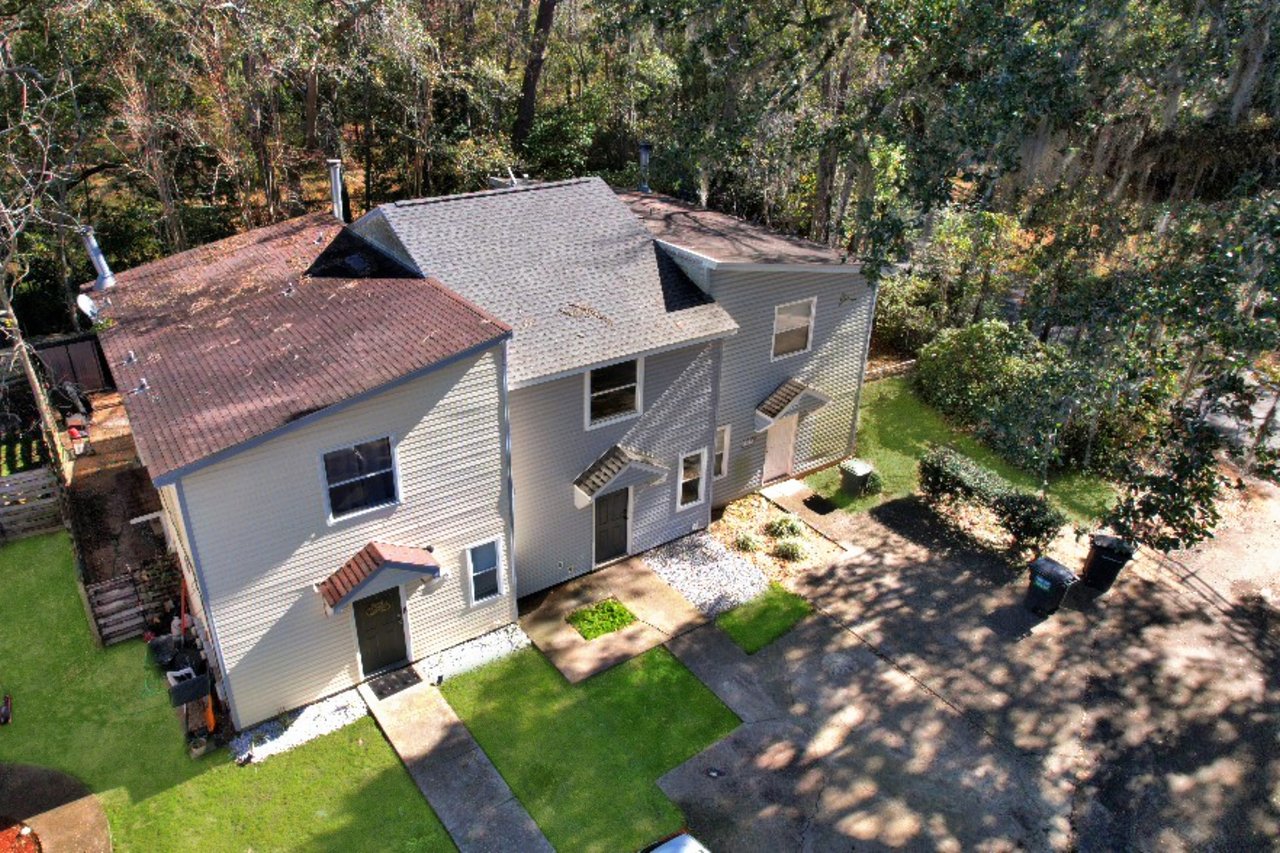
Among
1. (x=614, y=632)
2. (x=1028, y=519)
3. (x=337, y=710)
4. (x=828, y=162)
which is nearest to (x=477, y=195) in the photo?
(x=614, y=632)

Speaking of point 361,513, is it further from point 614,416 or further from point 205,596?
point 614,416

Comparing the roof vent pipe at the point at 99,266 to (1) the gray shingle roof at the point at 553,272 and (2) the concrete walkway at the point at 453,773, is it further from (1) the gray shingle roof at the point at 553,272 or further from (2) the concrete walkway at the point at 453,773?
(2) the concrete walkway at the point at 453,773

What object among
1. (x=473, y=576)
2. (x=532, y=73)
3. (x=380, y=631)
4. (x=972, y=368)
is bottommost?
(x=380, y=631)

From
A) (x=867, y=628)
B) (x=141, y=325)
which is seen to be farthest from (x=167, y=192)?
(x=867, y=628)

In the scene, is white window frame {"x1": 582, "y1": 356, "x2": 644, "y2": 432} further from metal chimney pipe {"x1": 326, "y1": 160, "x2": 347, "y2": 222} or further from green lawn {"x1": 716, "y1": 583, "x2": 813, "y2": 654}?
metal chimney pipe {"x1": 326, "y1": 160, "x2": 347, "y2": 222}

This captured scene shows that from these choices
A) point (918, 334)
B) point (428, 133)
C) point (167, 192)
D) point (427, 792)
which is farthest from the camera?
point (428, 133)

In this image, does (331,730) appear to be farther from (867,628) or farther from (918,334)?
(918,334)
